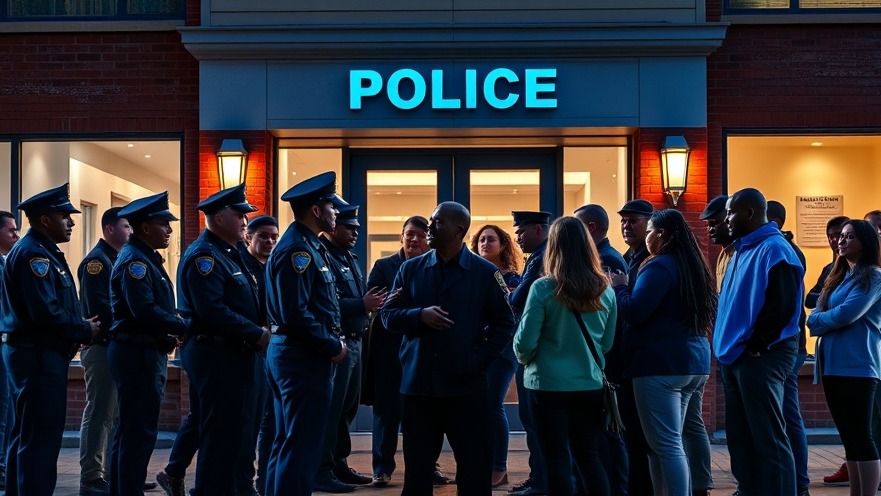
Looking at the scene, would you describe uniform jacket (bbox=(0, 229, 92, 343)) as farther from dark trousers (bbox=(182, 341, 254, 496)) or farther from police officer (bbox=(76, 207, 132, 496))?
police officer (bbox=(76, 207, 132, 496))

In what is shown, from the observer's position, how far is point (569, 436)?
622 cm

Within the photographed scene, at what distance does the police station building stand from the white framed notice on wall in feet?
0.28

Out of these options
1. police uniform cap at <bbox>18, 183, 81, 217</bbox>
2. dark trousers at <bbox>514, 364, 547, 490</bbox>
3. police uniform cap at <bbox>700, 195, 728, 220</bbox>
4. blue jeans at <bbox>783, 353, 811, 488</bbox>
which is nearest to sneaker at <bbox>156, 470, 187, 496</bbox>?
police uniform cap at <bbox>18, 183, 81, 217</bbox>

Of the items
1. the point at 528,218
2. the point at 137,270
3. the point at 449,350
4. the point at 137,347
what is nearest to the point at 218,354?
the point at 137,347

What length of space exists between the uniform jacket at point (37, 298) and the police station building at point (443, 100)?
417cm

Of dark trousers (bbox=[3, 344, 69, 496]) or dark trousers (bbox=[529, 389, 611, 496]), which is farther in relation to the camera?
dark trousers (bbox=[3, 344, 69, 496])

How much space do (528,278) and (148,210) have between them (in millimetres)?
2528

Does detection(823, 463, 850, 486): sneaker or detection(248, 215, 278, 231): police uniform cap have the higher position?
detection(248, 215, 278, 231): police uniform cap

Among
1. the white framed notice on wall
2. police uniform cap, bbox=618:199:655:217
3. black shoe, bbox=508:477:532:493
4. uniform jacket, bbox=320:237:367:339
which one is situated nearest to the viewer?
police uniform cap, bbox=618:199:655:217

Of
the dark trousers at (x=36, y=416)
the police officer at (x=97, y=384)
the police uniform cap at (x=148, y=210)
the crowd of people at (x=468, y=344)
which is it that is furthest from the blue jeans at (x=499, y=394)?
the dark trousers at (x=36, y=416)

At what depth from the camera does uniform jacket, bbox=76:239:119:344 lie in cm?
802

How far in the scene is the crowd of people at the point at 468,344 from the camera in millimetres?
6188

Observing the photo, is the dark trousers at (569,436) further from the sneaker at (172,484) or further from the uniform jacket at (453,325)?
the sneaker at (172,484)

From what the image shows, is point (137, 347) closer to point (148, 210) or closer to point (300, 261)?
point (148, 210)
